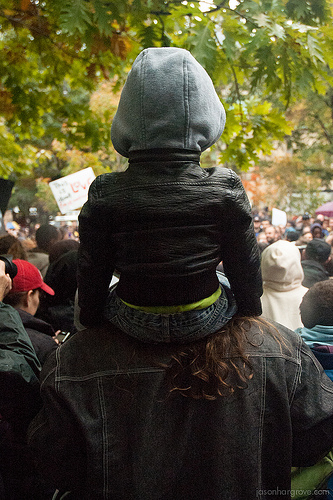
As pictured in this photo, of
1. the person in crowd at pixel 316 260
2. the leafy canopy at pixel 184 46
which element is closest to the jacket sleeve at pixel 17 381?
the leafy canopy at pixel 184 46

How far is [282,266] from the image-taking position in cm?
347

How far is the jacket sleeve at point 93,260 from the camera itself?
1265 mm

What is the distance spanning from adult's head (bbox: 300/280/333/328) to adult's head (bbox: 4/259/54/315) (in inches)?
68.3

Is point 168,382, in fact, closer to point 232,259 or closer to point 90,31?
point 232,259

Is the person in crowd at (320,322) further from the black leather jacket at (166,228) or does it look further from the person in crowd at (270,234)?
the person in crowd at (270,234)

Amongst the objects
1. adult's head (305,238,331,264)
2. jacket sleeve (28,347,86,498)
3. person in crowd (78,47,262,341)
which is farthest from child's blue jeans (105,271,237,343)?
adult's head (305,238,331,264)

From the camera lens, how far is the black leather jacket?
122cm

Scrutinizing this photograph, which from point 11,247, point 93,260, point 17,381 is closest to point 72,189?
point 11,247

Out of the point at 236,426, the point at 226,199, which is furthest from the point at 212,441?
the point at 226,199

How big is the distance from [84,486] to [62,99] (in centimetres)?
364

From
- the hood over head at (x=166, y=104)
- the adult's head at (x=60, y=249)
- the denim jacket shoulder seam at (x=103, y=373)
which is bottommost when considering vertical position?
the adult's head at (x=60, y=249)

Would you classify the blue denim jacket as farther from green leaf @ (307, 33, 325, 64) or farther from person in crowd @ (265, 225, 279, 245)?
person in crowd @ (265, 225, 279, 245)

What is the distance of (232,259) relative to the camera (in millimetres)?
1317

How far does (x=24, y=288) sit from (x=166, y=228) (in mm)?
1812
